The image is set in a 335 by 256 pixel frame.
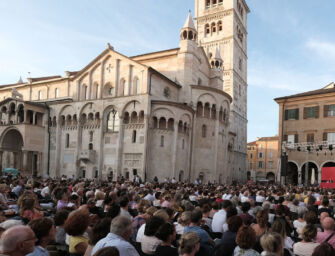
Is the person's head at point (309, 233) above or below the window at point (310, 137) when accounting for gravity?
below

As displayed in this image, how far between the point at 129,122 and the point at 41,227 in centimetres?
3245

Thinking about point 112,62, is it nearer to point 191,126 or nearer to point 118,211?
point 191,126

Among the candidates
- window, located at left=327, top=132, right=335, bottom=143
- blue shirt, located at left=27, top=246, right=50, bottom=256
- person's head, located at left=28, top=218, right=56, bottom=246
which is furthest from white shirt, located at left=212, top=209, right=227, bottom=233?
window, located at left=327, top=132, right=335, bottom=143

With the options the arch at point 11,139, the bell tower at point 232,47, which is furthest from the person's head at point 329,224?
the bell tower at point 232,47

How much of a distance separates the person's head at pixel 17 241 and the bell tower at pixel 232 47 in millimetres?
54676

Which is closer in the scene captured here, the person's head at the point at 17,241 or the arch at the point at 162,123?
the person's head at the point at 17,241

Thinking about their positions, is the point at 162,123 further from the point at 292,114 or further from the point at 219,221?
the point at 219,221

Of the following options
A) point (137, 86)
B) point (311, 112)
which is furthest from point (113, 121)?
point (311, 112)

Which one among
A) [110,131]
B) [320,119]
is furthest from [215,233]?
[320,119]

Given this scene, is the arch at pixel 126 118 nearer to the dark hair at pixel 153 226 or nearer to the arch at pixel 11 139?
the arch at pixel 11 139

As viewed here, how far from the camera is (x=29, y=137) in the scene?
40594 millimetres

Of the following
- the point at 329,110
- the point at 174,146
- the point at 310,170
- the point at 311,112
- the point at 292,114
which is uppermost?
the point at 329,110

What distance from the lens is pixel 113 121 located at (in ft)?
126

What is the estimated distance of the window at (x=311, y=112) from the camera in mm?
39281
